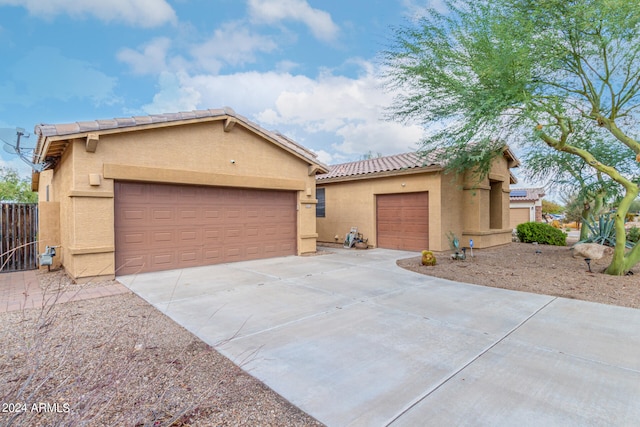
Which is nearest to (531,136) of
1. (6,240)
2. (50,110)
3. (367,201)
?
(367,201)

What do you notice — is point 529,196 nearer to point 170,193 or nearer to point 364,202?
point 364,202

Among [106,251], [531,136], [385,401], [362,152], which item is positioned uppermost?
[362,152]

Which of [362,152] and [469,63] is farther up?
[362,152]

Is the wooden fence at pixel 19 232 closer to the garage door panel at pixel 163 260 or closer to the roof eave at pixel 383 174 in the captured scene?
the garage door panel at pixel 163 260

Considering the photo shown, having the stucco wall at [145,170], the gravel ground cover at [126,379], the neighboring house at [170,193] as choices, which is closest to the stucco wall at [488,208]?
the neighboring house at [170,193]

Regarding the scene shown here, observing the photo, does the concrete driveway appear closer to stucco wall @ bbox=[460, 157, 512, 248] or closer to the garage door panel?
the garage door panel

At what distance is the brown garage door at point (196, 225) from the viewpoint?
834 cm

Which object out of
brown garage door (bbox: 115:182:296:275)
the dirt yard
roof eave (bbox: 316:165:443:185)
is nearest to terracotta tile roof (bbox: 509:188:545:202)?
the dirt yard

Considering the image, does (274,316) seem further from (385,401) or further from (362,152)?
(362,152)

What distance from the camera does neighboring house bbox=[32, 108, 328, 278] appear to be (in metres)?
7.56

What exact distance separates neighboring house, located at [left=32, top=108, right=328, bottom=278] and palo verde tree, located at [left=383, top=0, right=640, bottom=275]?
192 inches

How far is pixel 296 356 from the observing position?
12.2 feet

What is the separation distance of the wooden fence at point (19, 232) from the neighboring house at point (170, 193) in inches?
29.7

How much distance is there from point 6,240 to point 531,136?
15321 millimetres
